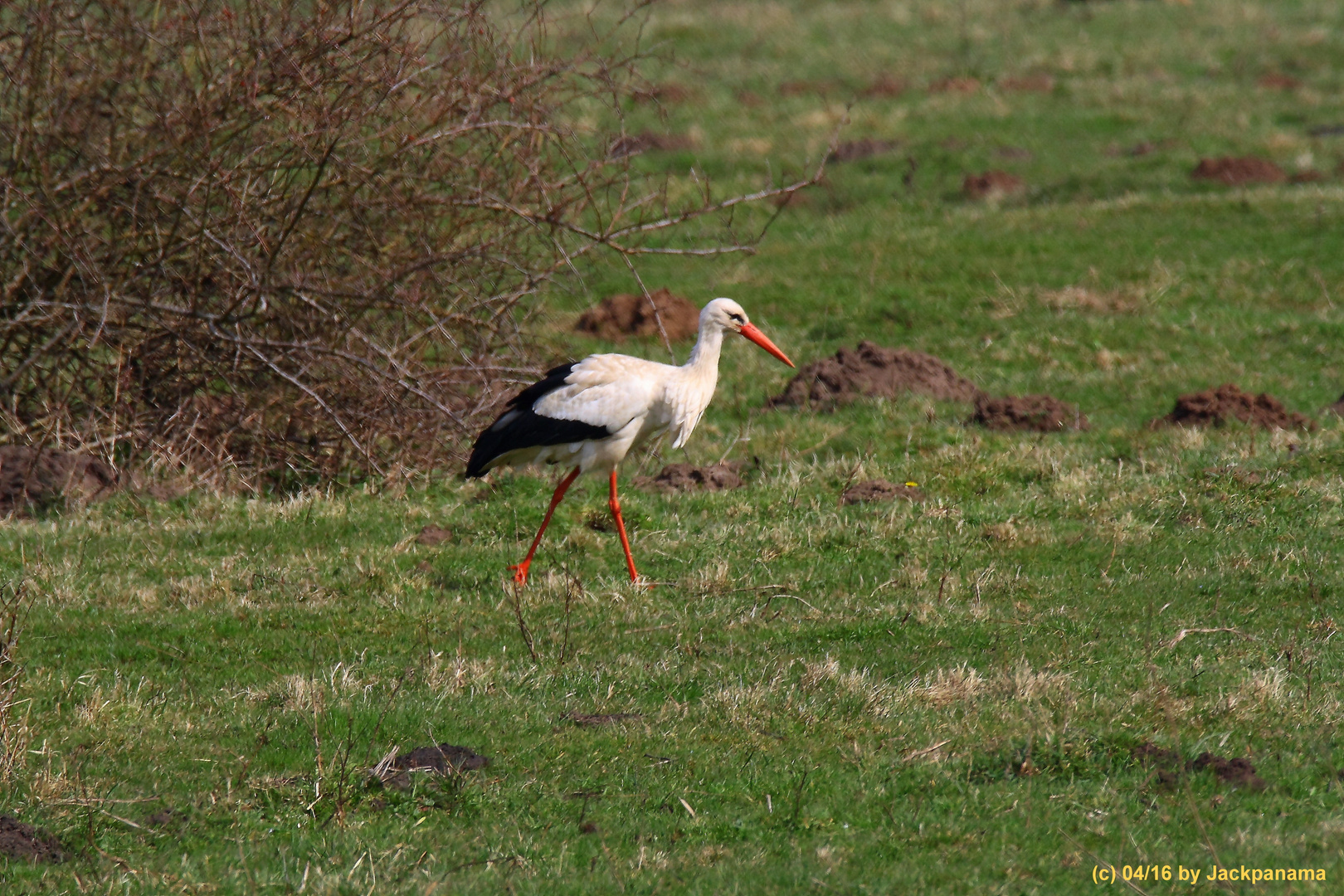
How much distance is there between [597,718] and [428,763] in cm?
86

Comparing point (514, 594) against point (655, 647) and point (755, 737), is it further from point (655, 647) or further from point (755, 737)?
point (755, 737)

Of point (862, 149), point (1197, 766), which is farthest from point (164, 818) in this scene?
point (862, 149)

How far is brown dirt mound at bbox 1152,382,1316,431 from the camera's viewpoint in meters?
11.4

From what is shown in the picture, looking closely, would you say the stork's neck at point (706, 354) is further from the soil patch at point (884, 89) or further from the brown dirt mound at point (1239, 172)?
the soil patch at point (884, 89)

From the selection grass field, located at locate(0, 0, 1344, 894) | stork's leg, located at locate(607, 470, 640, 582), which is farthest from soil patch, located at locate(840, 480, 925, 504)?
stork's leg, located at locate(607, 470, 640, 582)

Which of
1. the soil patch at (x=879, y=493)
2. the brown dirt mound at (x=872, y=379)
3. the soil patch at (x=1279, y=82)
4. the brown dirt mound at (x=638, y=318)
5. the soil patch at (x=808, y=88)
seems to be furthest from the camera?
the soil patch at (x=808, y=88)

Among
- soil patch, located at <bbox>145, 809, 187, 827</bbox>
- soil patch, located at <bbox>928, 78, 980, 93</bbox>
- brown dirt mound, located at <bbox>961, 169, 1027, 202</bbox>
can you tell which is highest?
soil patch, located at <bbox>145, 809, 187, 827</bbox>

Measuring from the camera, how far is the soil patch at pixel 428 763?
5.63 metres

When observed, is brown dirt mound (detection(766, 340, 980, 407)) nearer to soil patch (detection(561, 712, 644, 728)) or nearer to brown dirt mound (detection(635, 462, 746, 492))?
brown dirt mound (detection(635, 462, 746, 492))

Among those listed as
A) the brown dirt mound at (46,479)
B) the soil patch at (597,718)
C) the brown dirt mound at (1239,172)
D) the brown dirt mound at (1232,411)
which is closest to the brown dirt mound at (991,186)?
the brown dirt mound at (1239,172)

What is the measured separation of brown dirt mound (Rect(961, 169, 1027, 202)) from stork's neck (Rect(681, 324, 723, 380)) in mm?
11809

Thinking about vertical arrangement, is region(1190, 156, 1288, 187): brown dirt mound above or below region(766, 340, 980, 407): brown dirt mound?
below

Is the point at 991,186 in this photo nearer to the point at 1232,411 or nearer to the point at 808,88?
the point at 808,88

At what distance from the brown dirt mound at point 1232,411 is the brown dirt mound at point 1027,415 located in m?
0.68
